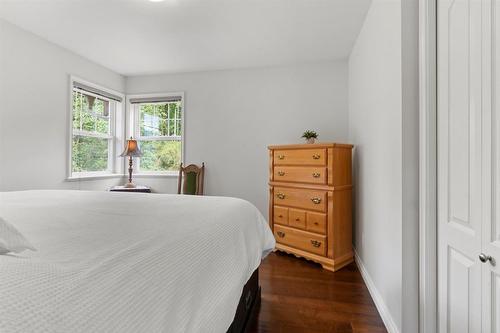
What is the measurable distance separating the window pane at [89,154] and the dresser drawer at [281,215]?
261cm

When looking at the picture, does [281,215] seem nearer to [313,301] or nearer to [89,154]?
[313,301]

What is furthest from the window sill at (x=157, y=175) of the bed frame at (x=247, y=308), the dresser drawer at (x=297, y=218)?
the bed frame at (x=247, y=308)

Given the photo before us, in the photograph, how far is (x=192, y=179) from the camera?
3828mm

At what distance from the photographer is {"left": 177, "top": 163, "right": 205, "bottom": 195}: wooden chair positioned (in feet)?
12.5

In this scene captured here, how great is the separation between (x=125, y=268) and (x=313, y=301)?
1790mm

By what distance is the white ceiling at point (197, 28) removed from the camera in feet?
7.65

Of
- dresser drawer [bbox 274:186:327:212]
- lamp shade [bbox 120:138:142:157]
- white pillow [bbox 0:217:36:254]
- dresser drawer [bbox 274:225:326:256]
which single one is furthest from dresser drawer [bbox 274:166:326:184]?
white pillow [bbox 0:217:36:254]

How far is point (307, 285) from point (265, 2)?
2.45 meters

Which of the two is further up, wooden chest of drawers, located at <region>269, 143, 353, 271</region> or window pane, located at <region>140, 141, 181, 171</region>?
window pane, located at <region>140, 141, 181, 171</region>

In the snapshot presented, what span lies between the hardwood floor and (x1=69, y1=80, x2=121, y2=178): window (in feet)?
8.94

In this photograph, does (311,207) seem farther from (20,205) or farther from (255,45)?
(20,205)
